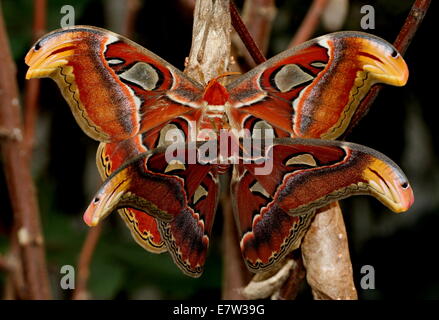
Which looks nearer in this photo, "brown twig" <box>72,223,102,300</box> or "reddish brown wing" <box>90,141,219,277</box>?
"reddish brown wing" <box>90,141,219,277</box>

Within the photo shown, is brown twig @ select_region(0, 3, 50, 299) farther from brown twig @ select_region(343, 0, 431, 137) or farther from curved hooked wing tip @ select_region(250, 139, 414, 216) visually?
brown twig @ select_region(343, 0, 431, 137)

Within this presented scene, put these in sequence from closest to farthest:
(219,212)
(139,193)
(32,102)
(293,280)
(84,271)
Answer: (139,193) → (293,280) → (84,271) → (32,102) → (219,212)

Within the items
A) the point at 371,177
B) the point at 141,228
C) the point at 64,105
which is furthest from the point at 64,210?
the point at 371,177

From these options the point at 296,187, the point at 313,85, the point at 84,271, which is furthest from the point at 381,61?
the point at 84,271

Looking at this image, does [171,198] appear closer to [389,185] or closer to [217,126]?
[217,126]

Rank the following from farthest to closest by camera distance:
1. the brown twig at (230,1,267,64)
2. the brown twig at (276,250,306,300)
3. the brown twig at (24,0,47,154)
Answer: the brown twig at (24,0,47,154) < the brown twig at (276,250,306,300) < the brown twig at (230,1,267,64)

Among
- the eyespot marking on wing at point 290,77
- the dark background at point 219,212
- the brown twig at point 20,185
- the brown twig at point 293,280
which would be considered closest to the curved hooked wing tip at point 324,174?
the eyespot marking on wing at point 290,77

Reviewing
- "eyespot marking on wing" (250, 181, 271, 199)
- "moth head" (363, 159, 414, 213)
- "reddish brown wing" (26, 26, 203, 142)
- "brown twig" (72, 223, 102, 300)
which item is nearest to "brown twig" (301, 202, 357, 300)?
"eyespot marking on wing" (250, 181, 271, 199)

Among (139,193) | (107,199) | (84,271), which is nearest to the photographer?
(107,199)
